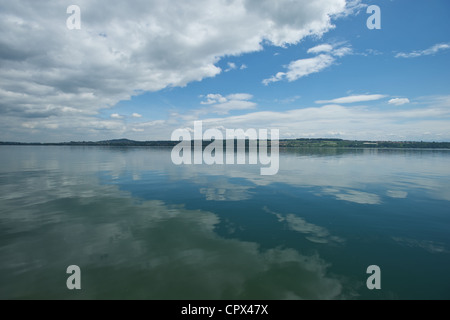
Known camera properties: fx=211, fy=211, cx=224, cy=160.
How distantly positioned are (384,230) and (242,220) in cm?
1033

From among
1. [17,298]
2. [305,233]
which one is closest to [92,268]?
[17,298]

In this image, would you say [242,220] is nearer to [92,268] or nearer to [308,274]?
[308,274]

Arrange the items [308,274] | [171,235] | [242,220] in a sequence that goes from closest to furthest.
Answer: [308,274] → [171,235] → [242,220]

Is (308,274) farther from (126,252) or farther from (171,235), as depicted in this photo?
(126,252)

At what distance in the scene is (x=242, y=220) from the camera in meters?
17.3

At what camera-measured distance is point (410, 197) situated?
23.9 metres

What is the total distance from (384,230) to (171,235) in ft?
50.2
